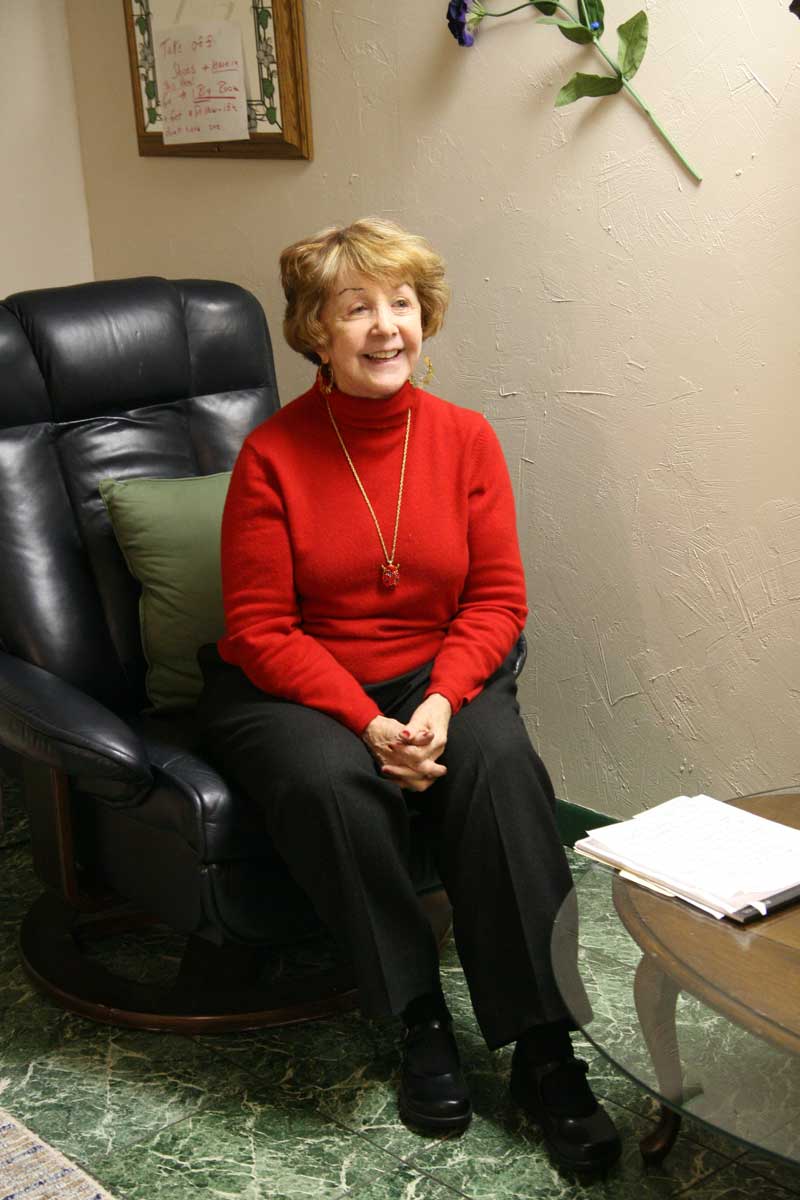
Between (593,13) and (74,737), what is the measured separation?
4.29 feet

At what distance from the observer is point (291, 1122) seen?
1.80 meters

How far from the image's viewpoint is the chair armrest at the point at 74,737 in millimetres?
1797

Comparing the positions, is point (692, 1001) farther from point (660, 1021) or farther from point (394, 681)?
point (394, 681)

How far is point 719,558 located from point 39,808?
1.11 m

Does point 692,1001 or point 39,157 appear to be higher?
point 39,157

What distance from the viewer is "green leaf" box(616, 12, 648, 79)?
2062 mm

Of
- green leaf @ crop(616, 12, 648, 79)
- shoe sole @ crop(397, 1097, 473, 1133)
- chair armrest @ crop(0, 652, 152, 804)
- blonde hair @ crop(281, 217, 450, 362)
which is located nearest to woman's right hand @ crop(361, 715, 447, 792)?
chair armrest @ crop(0, 652, 152, 804)

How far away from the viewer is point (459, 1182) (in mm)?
1682

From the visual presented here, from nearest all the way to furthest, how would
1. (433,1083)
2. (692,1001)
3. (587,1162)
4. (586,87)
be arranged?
(692,1001) < (587,1162) < (433,1083) < (586,87)

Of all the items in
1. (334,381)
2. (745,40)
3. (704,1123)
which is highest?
(745,40)

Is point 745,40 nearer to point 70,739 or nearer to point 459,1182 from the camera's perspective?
point 70,739

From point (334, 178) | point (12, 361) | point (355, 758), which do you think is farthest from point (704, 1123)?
point (334, 178)

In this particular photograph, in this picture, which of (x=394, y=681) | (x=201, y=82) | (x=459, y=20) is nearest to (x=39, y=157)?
(x=201, y=82)

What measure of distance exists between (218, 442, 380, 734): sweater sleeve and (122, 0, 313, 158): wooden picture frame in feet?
3.00
